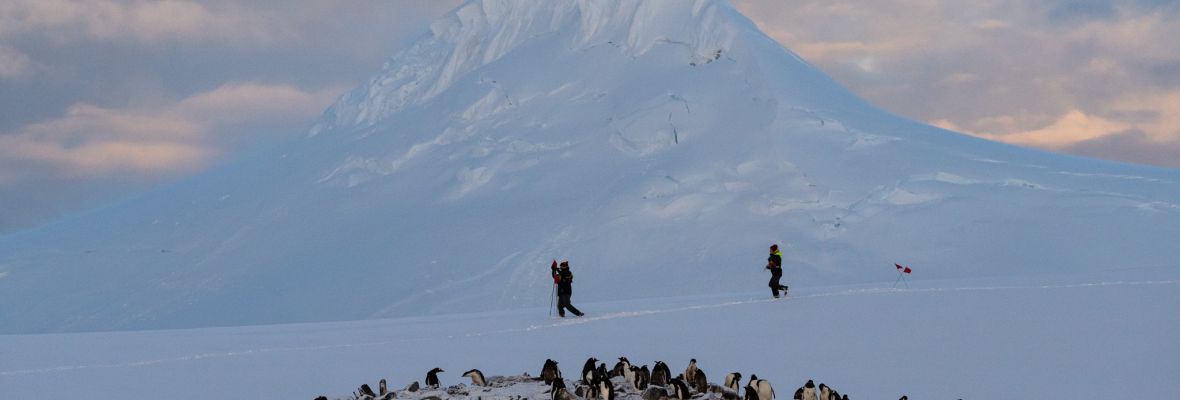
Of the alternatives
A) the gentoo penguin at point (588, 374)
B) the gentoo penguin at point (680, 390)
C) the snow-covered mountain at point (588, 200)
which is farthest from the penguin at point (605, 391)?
the snow-covered mountain at point (588, 200)

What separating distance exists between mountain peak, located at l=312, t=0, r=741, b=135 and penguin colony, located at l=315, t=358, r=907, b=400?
4267cm

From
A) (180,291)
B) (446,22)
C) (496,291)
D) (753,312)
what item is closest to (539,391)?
(753,312)

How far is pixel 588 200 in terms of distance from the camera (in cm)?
4381

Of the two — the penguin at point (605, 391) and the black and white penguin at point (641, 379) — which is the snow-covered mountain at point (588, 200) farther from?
the penguin at point (605, 391)

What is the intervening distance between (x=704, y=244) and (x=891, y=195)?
24.3ft

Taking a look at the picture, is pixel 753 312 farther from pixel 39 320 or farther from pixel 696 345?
pixel 39 320

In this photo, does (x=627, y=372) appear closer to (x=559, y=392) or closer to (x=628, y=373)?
Result: (x=628, y=373)

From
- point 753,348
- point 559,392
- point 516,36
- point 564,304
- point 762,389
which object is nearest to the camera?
point 559,392

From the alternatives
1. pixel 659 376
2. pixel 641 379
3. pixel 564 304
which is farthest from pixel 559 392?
pixel 564 304

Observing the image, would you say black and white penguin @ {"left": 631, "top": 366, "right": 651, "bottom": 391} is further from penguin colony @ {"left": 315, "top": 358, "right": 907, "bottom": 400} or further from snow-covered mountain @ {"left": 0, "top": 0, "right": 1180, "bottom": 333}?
snow-covered mountain @ {"left": 0, "top": 0, "right": 1180, "bottom": 333}

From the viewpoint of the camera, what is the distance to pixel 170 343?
63.2 ft

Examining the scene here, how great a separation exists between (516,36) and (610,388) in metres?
50.5

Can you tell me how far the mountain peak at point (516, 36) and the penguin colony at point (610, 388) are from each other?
42.7 meters

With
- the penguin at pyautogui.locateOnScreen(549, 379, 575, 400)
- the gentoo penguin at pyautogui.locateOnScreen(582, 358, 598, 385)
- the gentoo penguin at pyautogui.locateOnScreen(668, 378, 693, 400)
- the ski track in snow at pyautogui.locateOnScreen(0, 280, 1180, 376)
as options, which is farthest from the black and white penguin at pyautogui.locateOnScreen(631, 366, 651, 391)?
the ski track in snow at pyautogui.locateOnScreen(0, 280, 1180, 376)
